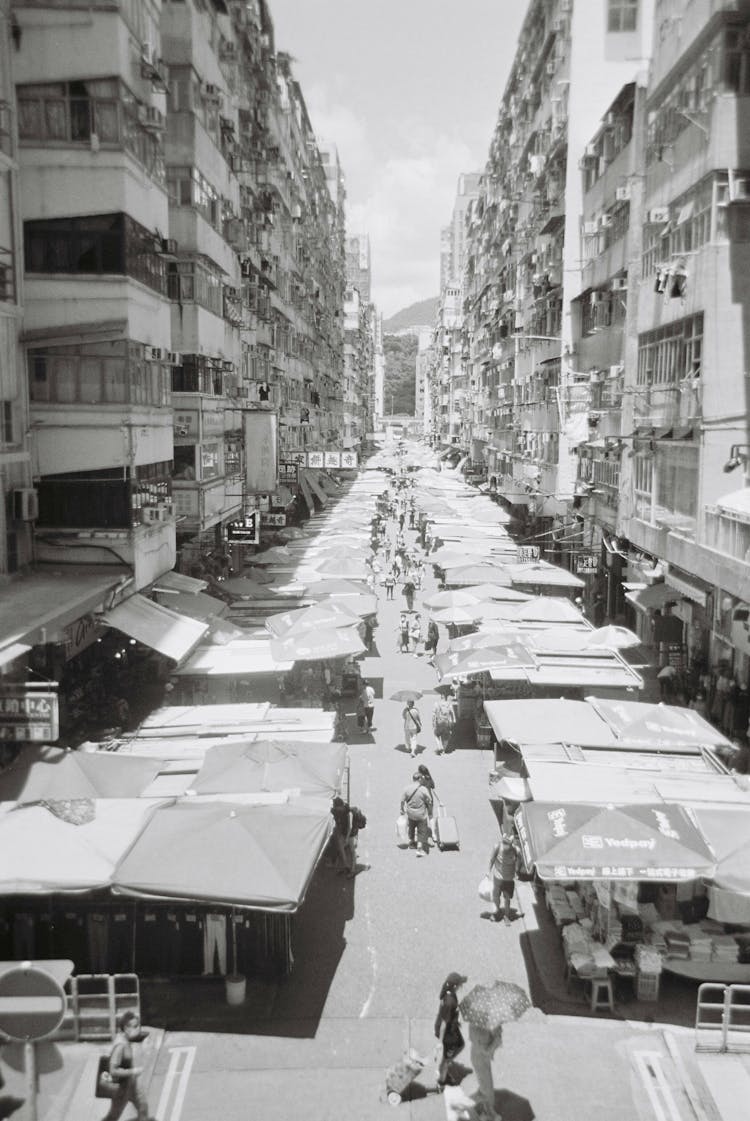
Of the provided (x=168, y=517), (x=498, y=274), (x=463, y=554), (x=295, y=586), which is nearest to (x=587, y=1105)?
(x=168, y=517)

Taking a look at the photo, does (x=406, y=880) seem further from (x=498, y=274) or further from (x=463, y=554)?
(x=498, y=274)

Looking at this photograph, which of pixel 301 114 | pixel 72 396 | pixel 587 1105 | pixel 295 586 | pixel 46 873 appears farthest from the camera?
pixel 301 114

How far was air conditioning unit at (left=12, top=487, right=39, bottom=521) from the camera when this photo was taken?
19800 millimetres

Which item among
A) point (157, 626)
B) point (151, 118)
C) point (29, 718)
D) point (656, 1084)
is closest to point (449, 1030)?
point (656, 1084)

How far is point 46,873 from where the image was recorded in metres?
10.6

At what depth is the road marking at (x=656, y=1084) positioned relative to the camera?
930 centimetres

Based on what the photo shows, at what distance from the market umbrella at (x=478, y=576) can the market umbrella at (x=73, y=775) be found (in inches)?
717

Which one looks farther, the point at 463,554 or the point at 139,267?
the point at 463,554

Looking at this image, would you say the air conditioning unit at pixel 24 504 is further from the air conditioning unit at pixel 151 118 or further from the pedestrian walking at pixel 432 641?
the pedestrian walking at pixel 432 641

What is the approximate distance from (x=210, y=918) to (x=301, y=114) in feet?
181

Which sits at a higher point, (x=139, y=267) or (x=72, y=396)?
(x=139, y=267)

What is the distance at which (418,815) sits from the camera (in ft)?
49.6

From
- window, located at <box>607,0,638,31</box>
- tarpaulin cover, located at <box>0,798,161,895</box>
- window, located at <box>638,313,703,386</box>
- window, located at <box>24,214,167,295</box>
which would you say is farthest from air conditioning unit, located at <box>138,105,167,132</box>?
window, located at <box>607,0,638,31</box>

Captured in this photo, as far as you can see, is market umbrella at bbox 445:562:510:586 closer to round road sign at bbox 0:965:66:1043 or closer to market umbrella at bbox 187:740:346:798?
market umbrella at bbox 187:740:346:798
